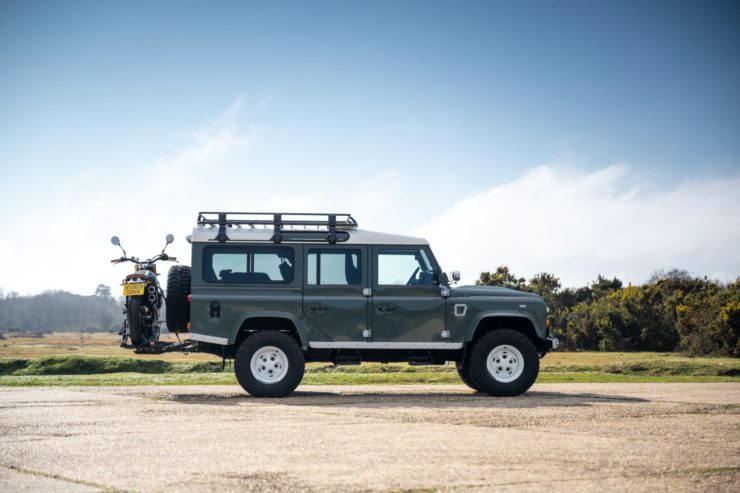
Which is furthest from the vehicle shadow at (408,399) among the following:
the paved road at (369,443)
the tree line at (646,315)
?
the tree line at (646,315)

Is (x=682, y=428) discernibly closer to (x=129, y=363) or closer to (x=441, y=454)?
(x=441, y=454)

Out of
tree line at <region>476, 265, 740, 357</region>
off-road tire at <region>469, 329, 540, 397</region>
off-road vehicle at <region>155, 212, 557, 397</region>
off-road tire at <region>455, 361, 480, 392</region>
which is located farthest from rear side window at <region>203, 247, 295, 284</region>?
tree line at <region>476, 265, 740, 357</region>

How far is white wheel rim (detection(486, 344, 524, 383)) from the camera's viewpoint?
12469 millimetres

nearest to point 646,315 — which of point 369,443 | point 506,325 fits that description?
point 506,325

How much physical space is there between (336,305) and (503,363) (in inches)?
106

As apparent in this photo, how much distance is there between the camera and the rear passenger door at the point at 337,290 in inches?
492

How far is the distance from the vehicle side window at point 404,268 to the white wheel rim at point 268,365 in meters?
1.92

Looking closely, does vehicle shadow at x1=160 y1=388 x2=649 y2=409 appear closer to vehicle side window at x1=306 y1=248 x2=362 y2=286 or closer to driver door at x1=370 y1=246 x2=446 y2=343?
driver door at x1=370 y1=246 x2=446 y2=343

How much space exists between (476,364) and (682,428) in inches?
172

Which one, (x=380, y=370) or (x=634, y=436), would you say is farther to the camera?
(x=380, y=370)

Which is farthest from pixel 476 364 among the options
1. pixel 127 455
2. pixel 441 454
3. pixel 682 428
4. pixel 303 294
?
pixel 127 455

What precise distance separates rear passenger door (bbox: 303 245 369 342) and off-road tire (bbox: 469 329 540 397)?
1805 mm

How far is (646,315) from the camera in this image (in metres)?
40.8

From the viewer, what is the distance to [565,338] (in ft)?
151
